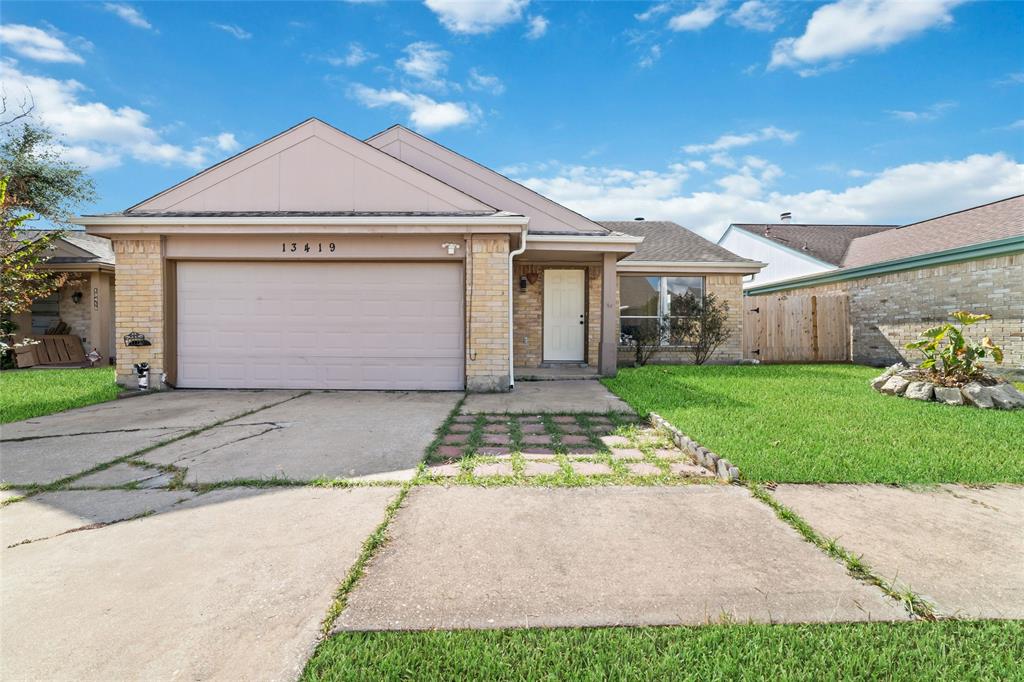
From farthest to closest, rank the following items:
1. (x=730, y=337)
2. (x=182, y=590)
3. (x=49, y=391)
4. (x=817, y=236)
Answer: (x=817, y=236)
(x=730, y=337)
(x=49, y=391)
(x=182, y=590)

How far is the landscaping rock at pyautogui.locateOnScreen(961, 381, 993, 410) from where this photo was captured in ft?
20.2

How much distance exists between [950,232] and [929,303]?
249cm

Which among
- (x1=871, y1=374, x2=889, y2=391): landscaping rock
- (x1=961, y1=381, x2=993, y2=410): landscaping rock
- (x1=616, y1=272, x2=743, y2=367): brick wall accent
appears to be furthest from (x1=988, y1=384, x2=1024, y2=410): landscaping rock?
(x1=616, y1=272, x2=743, y2=367): brick wall accent

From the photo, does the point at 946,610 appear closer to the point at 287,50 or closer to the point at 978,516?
the point at 978,516

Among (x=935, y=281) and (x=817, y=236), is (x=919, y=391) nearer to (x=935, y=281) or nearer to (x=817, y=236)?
(x=935, y=281)

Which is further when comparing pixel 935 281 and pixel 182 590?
pixel 935 281

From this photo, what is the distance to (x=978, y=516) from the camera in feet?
9.39

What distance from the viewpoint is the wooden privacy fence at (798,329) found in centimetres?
1273

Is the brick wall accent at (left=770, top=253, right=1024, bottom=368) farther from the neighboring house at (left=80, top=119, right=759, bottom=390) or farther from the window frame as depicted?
the neighboring house at (left=80, top=119, right=759, bottom=390)

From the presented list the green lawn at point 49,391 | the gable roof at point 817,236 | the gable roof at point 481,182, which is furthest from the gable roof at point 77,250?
the gable roof at point 817,236

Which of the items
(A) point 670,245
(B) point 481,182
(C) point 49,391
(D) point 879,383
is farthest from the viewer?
(A) point 670,245

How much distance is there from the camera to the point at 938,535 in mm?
2600

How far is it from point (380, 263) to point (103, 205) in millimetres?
15579

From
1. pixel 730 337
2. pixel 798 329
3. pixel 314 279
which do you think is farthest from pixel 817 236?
pixel 314 279
